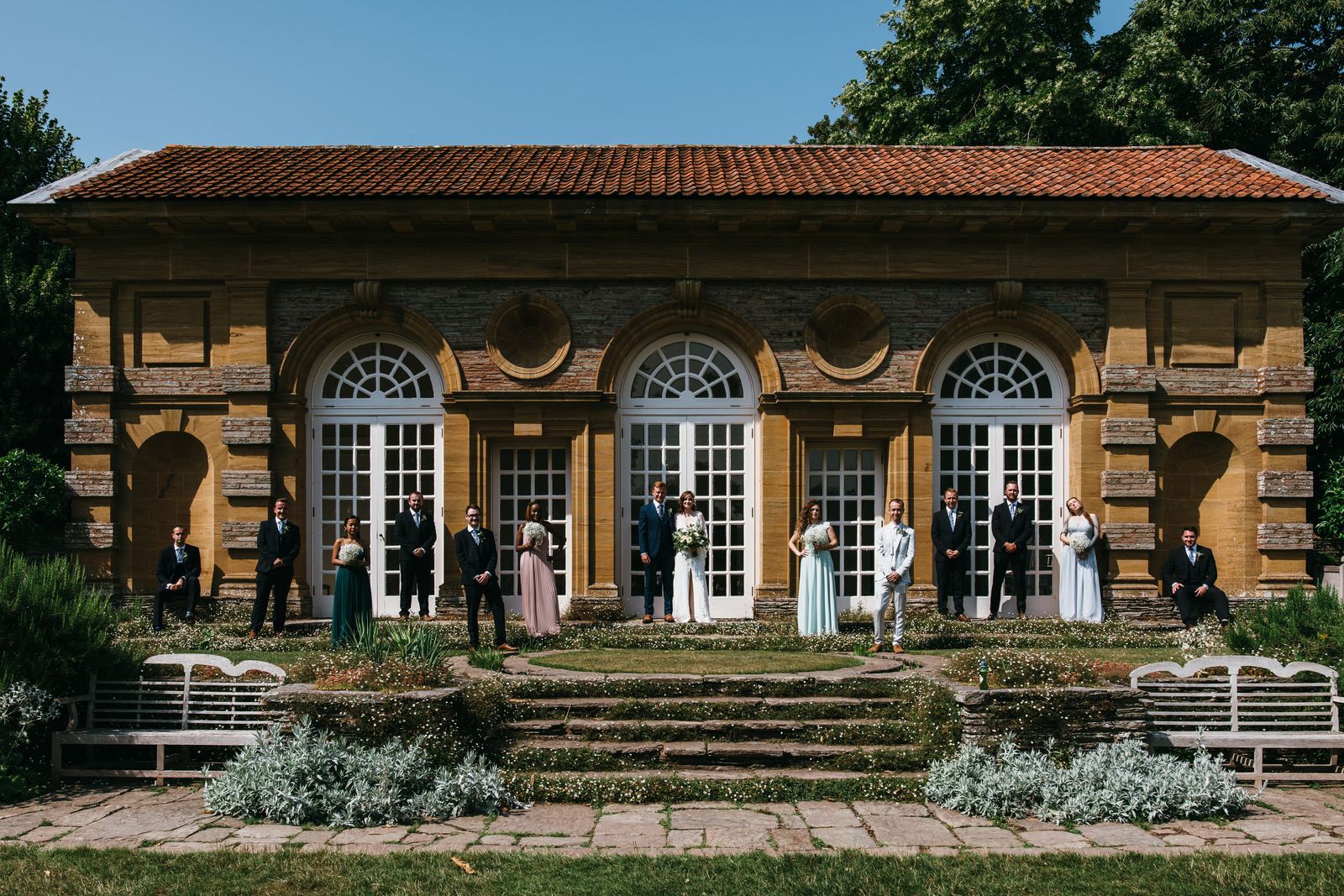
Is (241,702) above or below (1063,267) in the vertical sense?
below

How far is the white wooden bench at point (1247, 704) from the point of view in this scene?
849cm

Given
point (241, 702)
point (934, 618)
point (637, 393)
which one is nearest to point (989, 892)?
point (241, 702)

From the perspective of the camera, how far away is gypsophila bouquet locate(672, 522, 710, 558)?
1452cm

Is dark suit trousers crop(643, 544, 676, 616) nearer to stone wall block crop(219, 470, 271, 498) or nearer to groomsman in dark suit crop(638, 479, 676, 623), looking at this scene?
groomsman in dark suit crop(638, 479, 676, 623)

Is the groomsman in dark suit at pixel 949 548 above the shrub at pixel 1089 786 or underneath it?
above

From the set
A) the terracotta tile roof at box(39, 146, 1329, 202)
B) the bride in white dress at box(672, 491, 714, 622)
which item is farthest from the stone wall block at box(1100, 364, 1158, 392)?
the bride in white dress at box(672, 491, 714, 622)

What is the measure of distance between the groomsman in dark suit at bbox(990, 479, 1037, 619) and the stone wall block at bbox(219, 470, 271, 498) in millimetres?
9918

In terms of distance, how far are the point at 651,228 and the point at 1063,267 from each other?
5742 millimetres

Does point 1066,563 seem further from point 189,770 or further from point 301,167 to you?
point 301,167

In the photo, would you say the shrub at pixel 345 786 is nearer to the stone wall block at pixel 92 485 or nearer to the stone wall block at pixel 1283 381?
the stone wall block at pixel 92 485

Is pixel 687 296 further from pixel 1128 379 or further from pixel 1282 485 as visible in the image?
pixel 1282 485

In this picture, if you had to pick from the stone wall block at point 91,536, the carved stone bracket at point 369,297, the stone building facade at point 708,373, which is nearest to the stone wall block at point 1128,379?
the stone building facade at point 708,373

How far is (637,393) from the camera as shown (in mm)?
15984

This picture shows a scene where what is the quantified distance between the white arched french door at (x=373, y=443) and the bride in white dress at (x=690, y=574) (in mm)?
3504
